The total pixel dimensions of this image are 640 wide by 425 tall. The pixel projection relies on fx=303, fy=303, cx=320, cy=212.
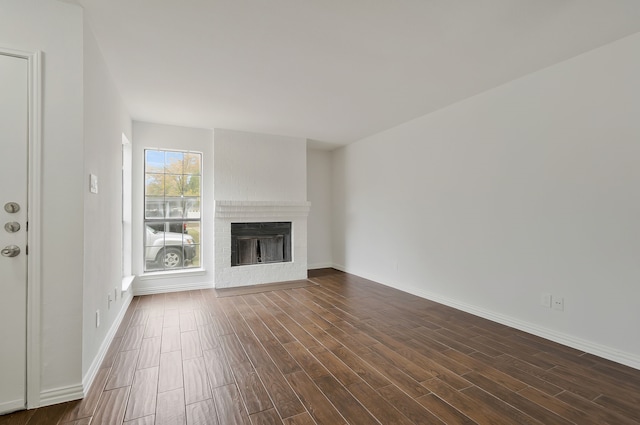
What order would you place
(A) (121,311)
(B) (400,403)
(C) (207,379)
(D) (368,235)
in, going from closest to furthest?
(B) (400,403), (C) (207,379), (A) (121,311), (D) (368,235)

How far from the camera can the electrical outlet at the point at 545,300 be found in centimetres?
274

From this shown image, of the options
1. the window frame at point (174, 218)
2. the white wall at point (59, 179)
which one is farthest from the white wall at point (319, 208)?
the white wall at point (59, 179)

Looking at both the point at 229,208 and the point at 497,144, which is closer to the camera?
the point at 497,144

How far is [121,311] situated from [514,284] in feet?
13.5

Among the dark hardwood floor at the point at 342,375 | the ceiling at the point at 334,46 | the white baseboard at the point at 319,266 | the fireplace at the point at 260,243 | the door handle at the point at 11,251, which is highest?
the ceiling at the point at 334,46

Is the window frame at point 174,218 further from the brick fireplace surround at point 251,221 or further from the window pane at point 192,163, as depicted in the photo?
the brick fireplace surround at point 251,221

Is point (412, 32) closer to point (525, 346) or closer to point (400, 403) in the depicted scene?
point (400, 403)

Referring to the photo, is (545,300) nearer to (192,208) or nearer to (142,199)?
(192,208)

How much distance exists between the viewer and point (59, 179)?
1.84m

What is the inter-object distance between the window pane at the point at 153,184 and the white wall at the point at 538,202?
357cm

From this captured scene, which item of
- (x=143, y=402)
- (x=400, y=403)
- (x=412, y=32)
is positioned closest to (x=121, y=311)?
(x=143, y=402)

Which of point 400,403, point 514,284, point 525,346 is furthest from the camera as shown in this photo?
point 514,284

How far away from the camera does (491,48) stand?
95.3 inches

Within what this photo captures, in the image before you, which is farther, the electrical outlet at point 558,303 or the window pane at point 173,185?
the window pane at point 173,185
